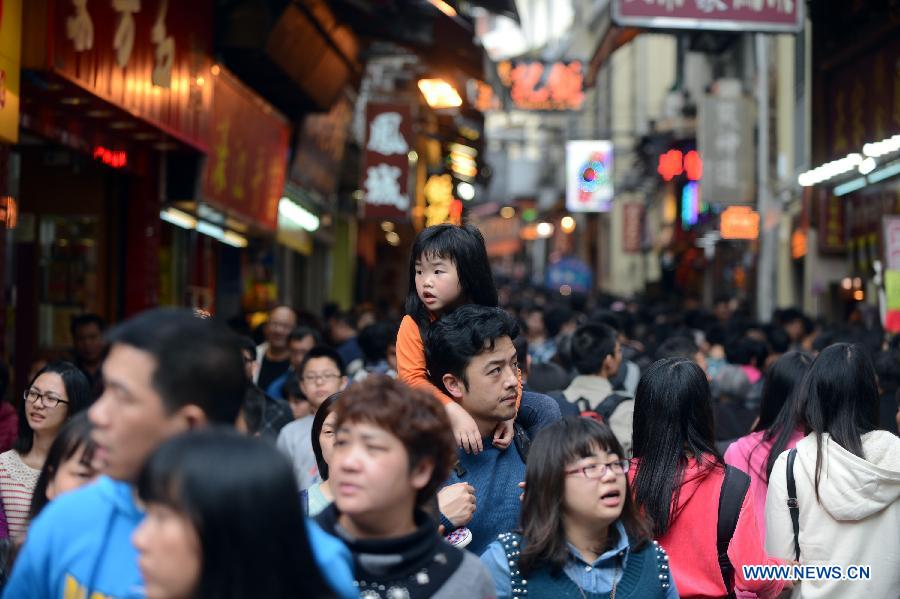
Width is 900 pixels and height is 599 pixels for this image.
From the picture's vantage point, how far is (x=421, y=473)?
11.5ft

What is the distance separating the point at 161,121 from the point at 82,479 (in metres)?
7.21

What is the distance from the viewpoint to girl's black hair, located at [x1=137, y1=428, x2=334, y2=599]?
2584 mm

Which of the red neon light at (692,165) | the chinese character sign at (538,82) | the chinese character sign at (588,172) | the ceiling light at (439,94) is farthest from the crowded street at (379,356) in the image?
the chinese character sign at (538,82)

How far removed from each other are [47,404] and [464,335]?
252 centimetres

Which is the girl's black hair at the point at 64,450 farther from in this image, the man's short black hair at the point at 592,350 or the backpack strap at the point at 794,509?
the man's short black hair at the point at 592,350

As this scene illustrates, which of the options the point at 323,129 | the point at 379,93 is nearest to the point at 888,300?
the point at 323,129

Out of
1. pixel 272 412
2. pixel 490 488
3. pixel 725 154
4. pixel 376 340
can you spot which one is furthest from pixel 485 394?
pixel 725 154

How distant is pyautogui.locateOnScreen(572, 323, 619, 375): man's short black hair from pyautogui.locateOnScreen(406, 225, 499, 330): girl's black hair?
3339 millimetres

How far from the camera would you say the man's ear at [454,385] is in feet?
15.9

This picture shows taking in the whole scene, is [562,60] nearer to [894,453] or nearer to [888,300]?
[888,300]

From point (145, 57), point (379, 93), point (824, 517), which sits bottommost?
point (824, 517)

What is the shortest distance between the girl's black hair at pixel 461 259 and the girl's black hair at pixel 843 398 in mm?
1450

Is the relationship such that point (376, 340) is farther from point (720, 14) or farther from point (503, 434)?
point (503, 434)

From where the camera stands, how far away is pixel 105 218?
42.1 feet
